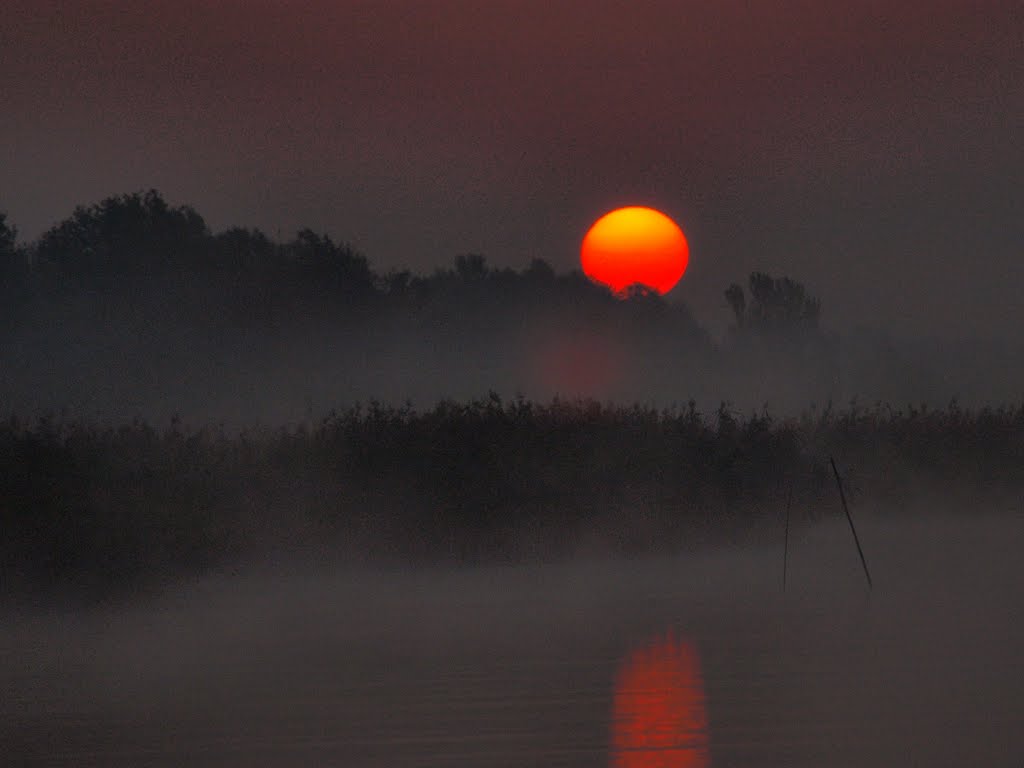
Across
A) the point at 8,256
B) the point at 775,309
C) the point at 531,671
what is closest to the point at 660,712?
the point at 531,671

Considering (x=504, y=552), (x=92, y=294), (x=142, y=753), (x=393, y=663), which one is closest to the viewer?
(x=142, y=753)

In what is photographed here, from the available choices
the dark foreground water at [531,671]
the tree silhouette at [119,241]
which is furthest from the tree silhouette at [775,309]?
the dark foreground water at [531,671]

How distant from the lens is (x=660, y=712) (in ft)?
43.4

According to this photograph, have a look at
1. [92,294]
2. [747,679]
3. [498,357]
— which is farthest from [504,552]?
[498,357]

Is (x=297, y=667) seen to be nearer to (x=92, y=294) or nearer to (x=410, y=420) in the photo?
(x=410, y=420)

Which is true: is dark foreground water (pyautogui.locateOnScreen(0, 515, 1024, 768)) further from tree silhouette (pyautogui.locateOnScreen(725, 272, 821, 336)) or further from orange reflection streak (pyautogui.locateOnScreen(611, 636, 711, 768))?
tree silhouette (pyautogui.locateOnScreen(725, 272, 821, 336))

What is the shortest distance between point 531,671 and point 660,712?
2.56 metres

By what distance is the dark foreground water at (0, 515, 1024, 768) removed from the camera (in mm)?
11891

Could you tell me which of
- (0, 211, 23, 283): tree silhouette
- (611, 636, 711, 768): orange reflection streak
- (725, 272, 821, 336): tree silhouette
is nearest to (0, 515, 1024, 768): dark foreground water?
(611, 636, 711, 768): orange reflection streak

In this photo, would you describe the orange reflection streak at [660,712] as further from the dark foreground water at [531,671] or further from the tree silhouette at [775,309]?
the tree silhouette at [775,309]

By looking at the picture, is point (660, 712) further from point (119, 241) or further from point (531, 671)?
point (119, 241)

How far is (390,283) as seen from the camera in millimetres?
62625

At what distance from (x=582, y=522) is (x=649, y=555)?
1.18 m

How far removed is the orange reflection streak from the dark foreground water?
35 mm
